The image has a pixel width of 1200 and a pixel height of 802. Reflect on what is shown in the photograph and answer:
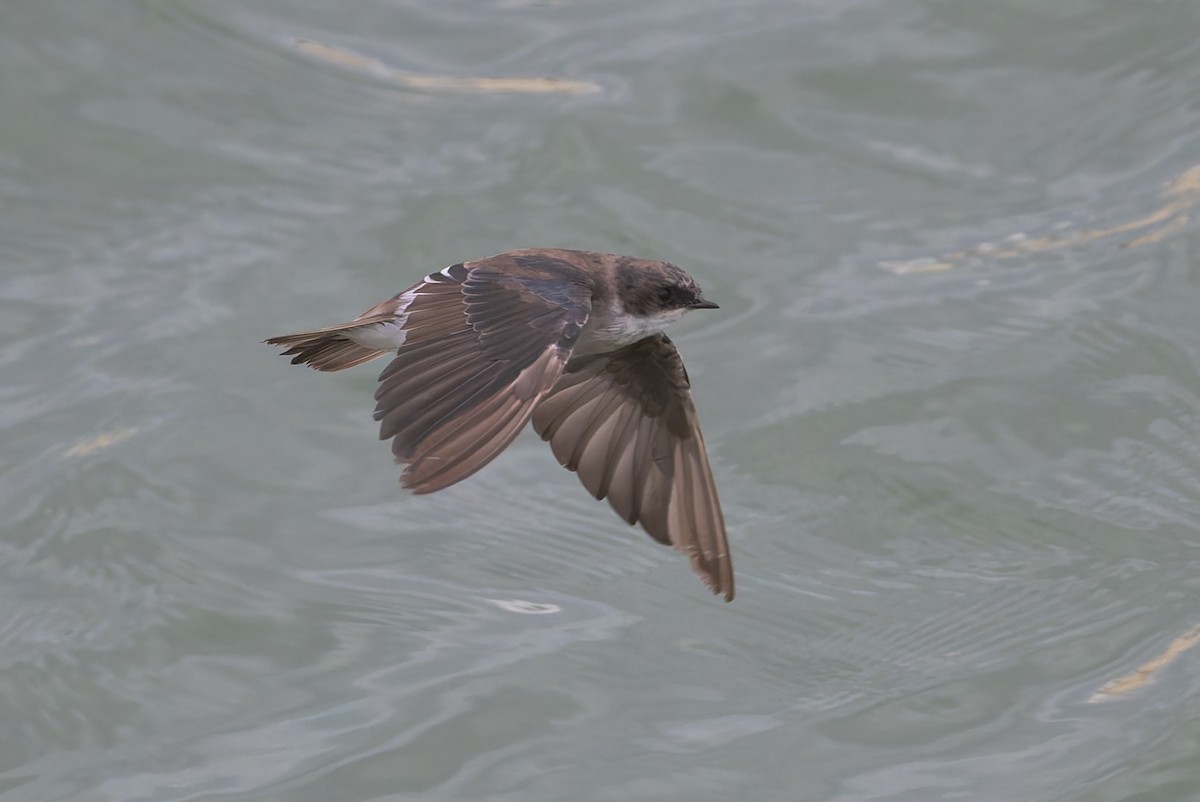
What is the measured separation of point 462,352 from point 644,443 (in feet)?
4.90

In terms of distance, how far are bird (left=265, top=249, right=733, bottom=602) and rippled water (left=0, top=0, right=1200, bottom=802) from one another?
0.91 metres

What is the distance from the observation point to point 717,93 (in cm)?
1155

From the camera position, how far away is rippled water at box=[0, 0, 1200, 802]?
7285 millimetres

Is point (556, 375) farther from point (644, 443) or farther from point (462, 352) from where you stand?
point (644, 443)

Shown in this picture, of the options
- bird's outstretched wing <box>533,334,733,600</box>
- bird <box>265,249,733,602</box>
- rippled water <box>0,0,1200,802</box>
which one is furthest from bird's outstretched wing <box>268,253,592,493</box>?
rippled water <box>0,0,1200,802</box>

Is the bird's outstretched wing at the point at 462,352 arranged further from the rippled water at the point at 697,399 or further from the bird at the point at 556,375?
the rippled water at the point at 697,399

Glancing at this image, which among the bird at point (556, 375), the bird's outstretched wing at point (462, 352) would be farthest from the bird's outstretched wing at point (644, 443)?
the bird's outstretched wing at point (462, 352)

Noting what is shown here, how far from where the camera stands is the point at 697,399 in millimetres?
9109

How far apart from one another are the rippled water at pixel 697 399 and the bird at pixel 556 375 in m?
0.91

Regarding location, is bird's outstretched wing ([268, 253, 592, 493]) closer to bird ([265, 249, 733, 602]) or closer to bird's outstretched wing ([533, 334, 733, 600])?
bird ([265, 249, 733, 602])

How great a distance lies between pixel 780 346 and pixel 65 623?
3.61 metres

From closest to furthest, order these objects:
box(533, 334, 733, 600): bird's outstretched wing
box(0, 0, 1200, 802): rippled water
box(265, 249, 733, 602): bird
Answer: box(265, 249, 733, 602): bird → box(533, 334, 733, 600): bird's outstretched wing → box(0, 0, 1200, 802): rippled water

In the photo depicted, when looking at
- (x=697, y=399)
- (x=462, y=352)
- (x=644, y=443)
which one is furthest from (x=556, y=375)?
(x=697, y=399)

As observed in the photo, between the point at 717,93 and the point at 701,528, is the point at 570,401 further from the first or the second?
the point at 717,93
